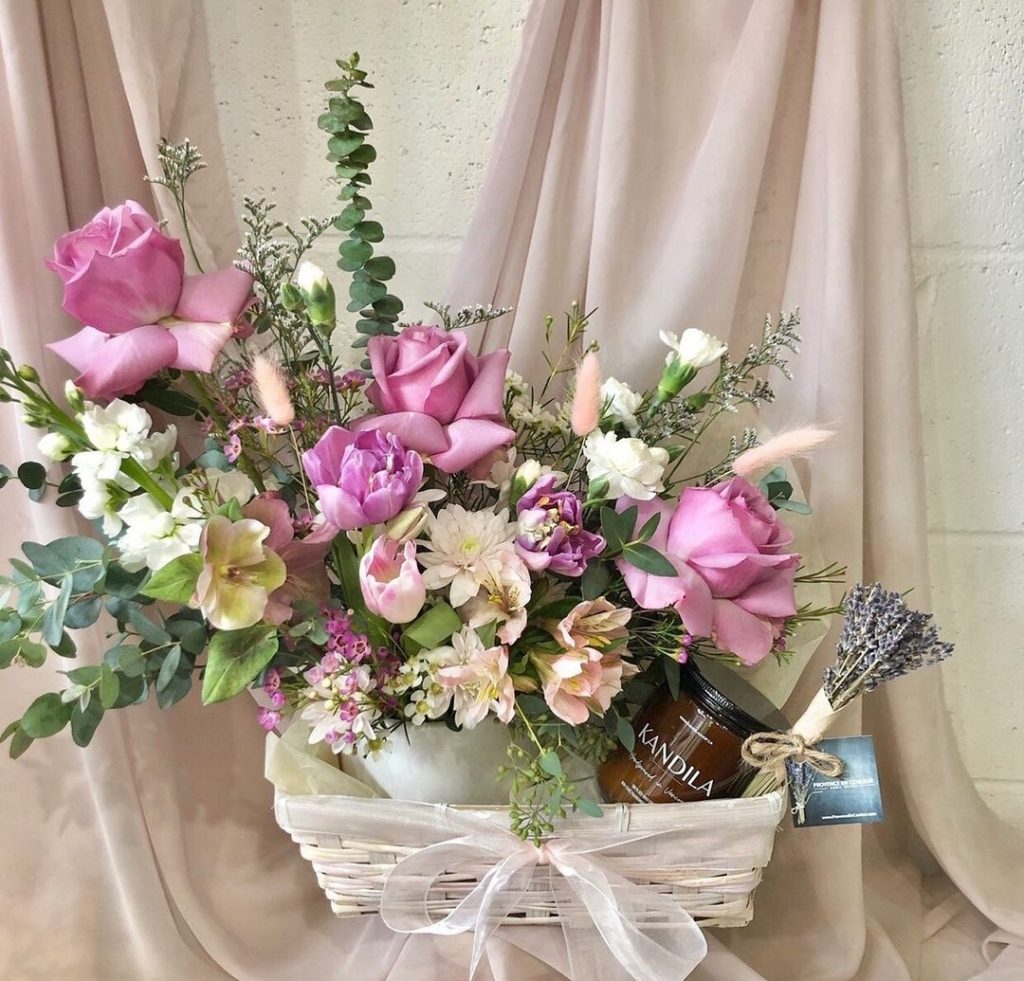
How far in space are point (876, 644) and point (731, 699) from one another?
0.14m

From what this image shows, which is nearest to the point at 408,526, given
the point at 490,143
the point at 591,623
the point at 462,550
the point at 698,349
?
the point at 462,550

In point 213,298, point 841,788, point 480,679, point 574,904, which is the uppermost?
point 213,298

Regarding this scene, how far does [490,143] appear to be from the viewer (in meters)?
0.92

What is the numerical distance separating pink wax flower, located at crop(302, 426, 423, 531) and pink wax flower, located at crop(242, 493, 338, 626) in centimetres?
4

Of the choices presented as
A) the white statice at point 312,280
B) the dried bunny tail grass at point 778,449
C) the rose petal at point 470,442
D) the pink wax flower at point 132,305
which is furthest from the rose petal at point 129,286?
the dried bunny tail grass at point 778,449

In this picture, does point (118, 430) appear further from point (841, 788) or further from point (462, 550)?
point (841, 788)

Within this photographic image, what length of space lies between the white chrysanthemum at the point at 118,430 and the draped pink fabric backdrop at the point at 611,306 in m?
0.21

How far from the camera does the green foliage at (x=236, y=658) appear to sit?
613 mm

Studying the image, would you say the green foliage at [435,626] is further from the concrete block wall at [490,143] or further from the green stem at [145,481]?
the concrete block wall at [490,143]

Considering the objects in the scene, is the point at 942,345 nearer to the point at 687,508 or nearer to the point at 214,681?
the point at 687,508

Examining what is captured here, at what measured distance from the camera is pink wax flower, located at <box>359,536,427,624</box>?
593 mm

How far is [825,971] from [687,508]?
0.51m

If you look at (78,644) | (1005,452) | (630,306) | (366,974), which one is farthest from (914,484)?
(78,644)

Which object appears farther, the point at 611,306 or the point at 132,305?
the point at 611,306
